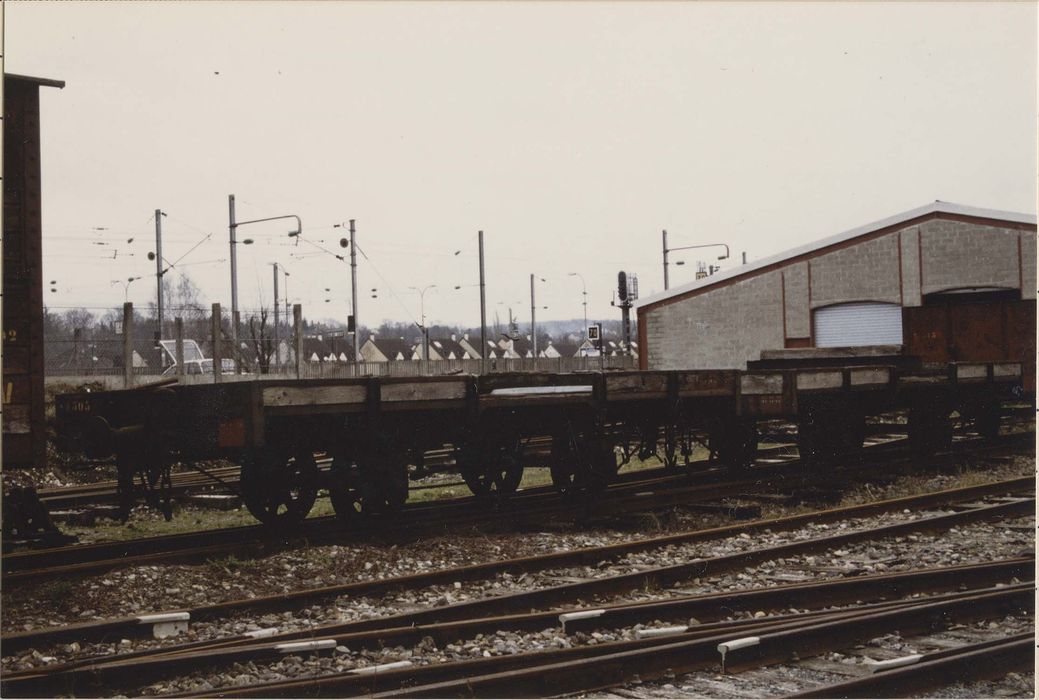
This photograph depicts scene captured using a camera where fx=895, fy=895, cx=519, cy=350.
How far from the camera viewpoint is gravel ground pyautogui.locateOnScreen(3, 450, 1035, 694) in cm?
510

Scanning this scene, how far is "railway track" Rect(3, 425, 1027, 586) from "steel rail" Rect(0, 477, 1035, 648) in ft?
4.61

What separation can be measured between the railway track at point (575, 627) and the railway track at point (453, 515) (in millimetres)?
1635

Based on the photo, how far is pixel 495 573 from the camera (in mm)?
7105

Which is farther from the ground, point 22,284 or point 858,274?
point 858,274

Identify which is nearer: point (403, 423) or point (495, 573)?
point (495, 573)

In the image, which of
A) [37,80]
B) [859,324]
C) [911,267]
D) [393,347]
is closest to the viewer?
[37,80]

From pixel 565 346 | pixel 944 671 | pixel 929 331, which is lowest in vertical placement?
pixel 944 671

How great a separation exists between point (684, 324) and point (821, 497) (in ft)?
65.8

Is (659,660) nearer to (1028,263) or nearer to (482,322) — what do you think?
(1028,263)

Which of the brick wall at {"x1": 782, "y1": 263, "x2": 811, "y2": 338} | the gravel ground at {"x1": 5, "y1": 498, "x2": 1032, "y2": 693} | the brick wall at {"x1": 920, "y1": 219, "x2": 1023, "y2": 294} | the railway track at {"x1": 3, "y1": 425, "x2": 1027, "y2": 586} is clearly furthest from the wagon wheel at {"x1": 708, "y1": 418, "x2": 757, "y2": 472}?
the brick wall at {"x1": 782, "y1": 263, "x2": 811, "y2": 338}

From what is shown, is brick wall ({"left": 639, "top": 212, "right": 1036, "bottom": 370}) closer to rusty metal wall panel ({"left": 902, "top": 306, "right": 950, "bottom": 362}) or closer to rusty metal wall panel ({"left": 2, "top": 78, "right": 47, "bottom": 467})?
rusty metal wall panel ({"left": 902, "top": 306, "right": 950, "bottom": 362})

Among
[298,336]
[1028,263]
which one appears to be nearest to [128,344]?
[298,336]

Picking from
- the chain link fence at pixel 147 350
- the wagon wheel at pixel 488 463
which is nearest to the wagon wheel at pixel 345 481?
the wagon wheel at pixel 488 463

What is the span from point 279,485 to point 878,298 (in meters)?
22.4
